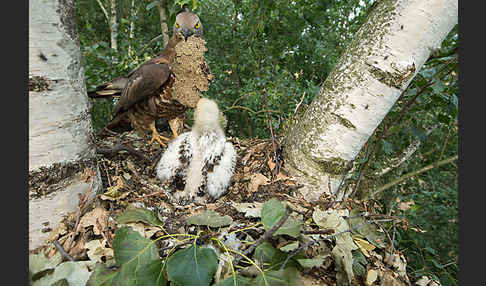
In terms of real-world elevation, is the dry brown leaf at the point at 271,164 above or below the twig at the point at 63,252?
above

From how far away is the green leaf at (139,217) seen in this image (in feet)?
3.05

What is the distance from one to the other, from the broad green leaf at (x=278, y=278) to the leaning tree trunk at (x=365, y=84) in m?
0.59

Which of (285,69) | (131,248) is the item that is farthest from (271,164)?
(285,69)

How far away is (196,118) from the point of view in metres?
1.66

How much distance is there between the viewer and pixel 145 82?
1.96 metres

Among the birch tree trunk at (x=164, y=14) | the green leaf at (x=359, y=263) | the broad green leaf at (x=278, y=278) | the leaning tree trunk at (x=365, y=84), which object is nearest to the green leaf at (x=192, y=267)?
the broad green leaf at (x=278, y=278)

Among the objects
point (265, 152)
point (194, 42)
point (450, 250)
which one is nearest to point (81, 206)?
point (265, 152)

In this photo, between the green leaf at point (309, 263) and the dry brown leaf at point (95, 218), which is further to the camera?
the dry brown leaf at point (95, 218)

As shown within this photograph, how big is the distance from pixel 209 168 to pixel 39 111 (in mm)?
881

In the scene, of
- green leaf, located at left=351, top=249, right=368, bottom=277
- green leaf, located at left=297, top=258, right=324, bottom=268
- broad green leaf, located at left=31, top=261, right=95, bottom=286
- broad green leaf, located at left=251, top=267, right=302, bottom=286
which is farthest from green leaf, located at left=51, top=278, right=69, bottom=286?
green leaf, located at left=351, top=249, right=368, bottom=277

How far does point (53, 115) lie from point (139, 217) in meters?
0.42

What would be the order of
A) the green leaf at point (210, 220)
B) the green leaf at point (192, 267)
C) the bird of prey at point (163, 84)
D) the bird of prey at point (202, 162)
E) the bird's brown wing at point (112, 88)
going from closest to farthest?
the green leaf at point (192, 267), the green leaf at point (210, 220), the bird of prey at point (202, 162), the bird of prey at point (163, 84), the bird's brown wing at point (112, 88)

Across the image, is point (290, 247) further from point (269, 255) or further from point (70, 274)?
point (70, 274)

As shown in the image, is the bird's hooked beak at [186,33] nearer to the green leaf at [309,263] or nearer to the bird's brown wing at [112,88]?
the bird's brown wing at [112,88]
